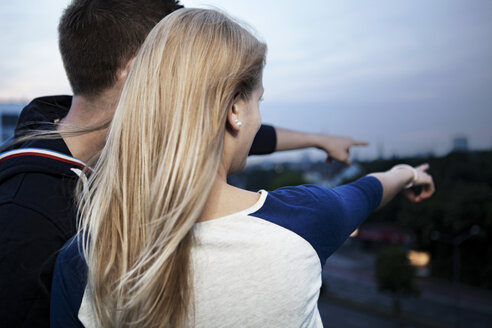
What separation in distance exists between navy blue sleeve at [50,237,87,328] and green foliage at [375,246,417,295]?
72.7 feet

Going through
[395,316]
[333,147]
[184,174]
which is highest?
[184,174]

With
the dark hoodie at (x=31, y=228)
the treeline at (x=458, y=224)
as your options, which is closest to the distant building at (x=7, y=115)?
the treeline at (x=458, y=224)

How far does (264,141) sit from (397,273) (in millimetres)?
21259

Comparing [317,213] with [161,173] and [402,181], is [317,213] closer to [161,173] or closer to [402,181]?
[161,173]

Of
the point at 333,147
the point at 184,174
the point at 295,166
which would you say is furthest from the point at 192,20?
the point at 295,166

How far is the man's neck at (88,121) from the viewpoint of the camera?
1.30 meters

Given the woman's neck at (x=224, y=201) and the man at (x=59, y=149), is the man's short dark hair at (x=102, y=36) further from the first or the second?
the woman's neck at (x=224, y=201)

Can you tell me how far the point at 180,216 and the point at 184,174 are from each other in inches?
3.8

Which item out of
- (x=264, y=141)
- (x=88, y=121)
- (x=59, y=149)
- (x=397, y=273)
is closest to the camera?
(x=59, y=149)

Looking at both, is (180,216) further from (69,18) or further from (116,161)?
(69,18)

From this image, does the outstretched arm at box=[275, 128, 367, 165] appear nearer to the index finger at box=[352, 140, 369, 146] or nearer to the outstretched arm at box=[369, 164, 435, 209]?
the index finger at box=[352, 140, 369, 146]

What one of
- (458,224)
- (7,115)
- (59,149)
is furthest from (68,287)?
(7,115)

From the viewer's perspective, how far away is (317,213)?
96 cm

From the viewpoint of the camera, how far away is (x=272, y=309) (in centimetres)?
88
